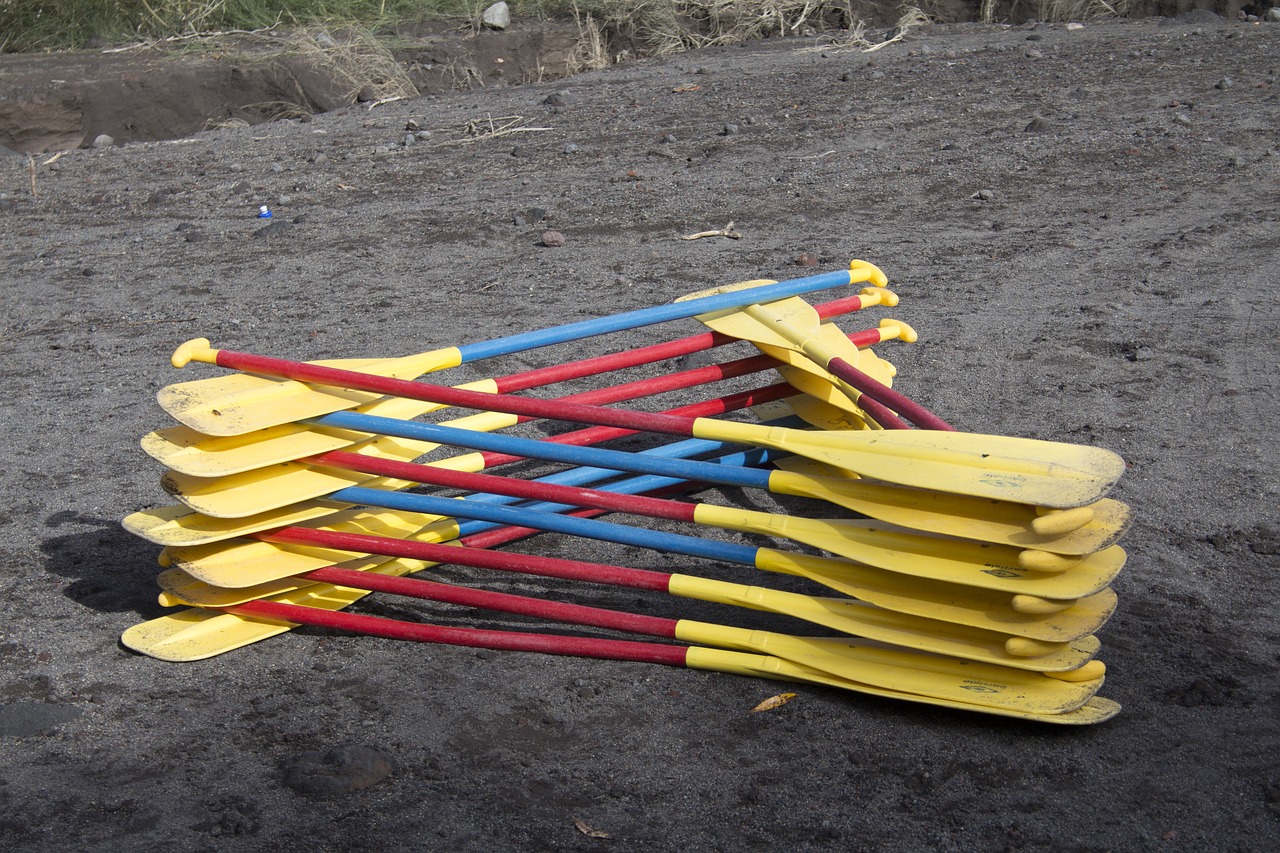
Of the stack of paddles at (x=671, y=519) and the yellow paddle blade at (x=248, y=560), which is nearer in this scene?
the stack of paddles at (x=671, y=519)

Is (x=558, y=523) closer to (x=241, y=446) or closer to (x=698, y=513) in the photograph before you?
(x=698, y=513)

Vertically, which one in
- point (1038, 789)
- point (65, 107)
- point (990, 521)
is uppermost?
point (65, 107)

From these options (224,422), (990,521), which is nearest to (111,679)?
(224,422)

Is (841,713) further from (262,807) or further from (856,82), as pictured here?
(856,82)

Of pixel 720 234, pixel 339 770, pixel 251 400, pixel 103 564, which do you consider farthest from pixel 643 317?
pixel 720 234

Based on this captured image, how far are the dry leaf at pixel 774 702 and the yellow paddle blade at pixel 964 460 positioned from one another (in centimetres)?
54

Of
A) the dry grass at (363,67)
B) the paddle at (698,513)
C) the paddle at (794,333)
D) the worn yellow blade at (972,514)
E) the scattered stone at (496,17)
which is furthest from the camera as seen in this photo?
the scattered stone at (496,17)

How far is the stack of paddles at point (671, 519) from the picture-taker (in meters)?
2.39

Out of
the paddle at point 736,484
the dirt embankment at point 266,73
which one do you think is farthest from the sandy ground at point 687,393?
the dirt embankment at point 266,73

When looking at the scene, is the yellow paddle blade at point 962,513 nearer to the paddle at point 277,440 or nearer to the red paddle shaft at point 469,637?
the red paddle shaft at point 469,637

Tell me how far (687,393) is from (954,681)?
2.16m

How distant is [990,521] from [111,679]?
2094 millimetres

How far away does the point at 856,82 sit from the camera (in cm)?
866

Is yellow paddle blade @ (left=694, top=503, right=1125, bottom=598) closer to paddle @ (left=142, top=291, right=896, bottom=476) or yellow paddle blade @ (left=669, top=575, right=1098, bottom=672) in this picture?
yellow paddle blade @ (left=669, top=575, right=1098, bottom=672)
